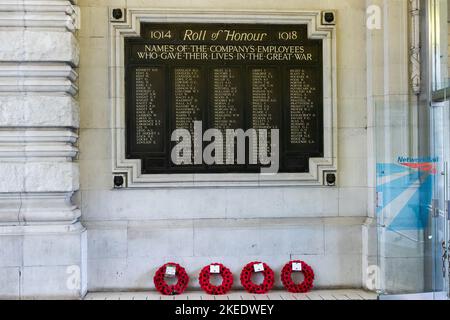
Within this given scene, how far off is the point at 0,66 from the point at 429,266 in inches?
233

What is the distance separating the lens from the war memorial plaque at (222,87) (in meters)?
6.87

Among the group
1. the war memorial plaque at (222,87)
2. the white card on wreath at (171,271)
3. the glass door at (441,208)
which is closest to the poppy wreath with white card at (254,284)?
the white card on wreath at (171,271)

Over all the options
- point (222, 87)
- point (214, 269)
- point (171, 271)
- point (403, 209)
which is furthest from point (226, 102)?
point (403, 209)

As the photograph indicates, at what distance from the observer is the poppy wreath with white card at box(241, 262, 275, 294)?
6.72 metres

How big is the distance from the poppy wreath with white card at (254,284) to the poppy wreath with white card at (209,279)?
0.19 m

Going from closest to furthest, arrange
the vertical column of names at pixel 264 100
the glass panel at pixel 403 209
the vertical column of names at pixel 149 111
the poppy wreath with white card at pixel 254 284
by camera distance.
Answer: the glass panel at pixel 403 209, the poppy wreath with white card at pixel 254 284, the vertical column of names at pixel 149 111, the vertical column of names at pixel 264 100

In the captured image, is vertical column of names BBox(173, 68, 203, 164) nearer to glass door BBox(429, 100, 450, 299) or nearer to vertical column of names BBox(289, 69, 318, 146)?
vertical column of names BBox(289, 69, 318, 146)

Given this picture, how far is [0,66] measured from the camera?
6.21 metres

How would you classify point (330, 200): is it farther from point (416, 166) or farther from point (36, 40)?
point (36, 40)

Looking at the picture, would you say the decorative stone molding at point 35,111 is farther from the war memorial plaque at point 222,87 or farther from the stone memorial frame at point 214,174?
the war memorial plaque at point 222,87

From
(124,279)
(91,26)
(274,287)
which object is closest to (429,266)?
(274,287)

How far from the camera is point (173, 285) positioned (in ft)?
21.9

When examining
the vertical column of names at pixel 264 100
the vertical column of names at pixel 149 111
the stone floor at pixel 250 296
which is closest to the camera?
the stone floor at pixel 250 296

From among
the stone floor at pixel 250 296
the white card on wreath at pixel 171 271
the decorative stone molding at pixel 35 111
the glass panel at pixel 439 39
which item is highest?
the glass panel at pixel 439 39
